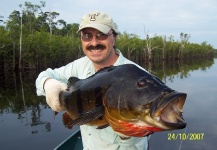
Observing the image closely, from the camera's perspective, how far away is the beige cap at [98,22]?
8.01ft

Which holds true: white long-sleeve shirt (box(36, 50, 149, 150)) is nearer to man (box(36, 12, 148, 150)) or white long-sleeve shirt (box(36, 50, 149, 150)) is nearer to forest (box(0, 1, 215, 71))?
man (box(36, 12, 148, 150))

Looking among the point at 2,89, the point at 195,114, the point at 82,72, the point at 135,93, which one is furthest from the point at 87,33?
the point at 2,89

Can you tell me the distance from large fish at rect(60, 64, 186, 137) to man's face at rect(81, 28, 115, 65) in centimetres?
36

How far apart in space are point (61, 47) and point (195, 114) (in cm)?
3167

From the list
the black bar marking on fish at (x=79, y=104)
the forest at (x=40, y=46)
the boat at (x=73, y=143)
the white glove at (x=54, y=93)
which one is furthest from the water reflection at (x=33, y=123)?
the forest at (x=40, y=46)

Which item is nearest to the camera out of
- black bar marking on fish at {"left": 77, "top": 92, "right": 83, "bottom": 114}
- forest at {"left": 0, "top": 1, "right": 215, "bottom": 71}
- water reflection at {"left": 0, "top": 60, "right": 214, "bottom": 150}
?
black bar marking on fish at {"left": 77, "top": 92, "right": 83, "bottom": 114}

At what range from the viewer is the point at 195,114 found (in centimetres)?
1248

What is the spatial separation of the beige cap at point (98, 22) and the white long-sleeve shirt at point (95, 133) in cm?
31

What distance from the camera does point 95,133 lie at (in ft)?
8.46

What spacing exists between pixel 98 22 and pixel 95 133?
1.04 metres

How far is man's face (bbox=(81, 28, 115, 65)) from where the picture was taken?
8.11 ft
